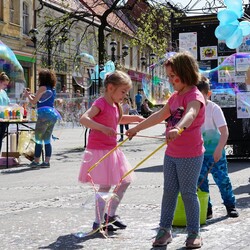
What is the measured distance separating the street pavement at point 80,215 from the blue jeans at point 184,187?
0.22m

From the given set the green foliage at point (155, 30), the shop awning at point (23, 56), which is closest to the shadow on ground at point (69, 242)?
the green foliage at point (155, 30)

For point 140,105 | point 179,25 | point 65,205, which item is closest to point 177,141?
point 65,205

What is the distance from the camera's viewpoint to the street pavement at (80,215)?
5.13 meters

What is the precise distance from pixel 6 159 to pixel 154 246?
23.5 feet

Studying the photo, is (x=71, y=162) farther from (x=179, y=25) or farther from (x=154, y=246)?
(x=154, y=246)

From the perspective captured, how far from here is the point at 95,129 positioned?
5.32 m

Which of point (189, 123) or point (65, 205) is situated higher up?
point (189, 123)

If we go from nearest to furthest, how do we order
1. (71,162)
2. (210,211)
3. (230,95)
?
(210,211) < (230,95) < (71,162)

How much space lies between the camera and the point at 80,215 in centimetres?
640

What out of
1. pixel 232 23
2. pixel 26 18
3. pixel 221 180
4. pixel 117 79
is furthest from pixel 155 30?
pixel 26 18

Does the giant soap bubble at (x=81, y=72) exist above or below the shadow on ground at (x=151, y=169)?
above

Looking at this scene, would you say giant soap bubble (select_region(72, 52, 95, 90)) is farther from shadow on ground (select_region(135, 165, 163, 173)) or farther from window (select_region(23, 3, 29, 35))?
window (select_region(23, 3, 29, 35))

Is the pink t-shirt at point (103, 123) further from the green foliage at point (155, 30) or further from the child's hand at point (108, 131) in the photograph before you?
the green foliage at point (155, 30)

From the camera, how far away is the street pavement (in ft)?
16.8
